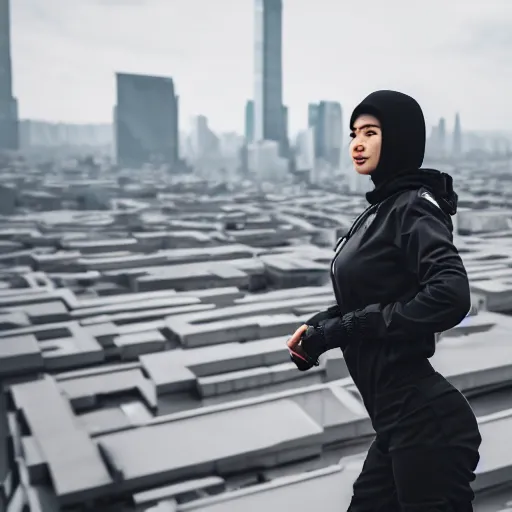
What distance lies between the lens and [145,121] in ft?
175

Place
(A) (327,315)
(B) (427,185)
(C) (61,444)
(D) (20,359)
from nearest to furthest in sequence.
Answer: (B) (427,185)
(A) (327,315)
(C) (61,444)
(D) (20,359)

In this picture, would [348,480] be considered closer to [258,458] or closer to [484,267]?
[258,458]

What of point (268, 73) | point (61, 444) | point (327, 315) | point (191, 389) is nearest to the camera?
point (327, 315)

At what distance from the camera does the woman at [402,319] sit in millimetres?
1421

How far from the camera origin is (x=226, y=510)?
9.98ft

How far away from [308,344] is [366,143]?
20.4 inches

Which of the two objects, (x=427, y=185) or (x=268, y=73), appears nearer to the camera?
(x=427, y=185)

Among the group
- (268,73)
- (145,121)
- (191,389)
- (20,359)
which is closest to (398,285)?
(191,389)

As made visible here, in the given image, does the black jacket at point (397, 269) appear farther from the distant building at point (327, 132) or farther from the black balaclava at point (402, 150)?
the distant building at point (327, 132)

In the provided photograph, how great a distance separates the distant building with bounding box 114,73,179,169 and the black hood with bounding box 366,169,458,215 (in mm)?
52865

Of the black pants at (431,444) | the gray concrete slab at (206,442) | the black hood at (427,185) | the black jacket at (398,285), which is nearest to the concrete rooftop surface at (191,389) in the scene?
the gray concrete slab at (206,442)

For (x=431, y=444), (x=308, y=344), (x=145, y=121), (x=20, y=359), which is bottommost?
(x=20, y=359)

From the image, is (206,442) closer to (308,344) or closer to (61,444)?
(61,444)

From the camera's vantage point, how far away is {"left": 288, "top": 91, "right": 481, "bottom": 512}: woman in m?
1.42
